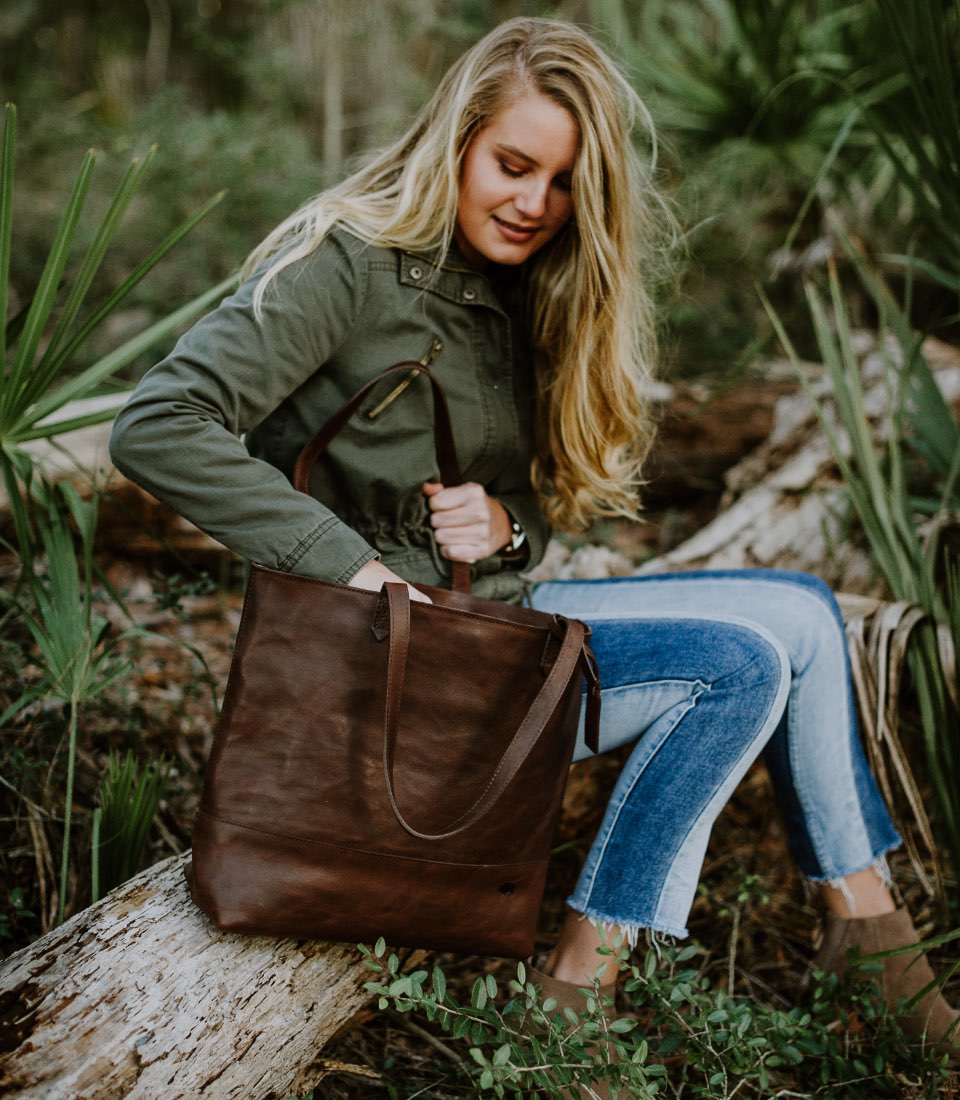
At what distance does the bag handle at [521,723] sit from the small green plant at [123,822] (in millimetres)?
585

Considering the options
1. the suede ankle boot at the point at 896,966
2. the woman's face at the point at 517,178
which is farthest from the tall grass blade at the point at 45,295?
the suede ankle boot at the point at 896,966

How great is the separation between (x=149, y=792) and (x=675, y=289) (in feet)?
5.03

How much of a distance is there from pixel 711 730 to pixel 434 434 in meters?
0.71

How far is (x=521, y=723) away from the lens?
1312 mm

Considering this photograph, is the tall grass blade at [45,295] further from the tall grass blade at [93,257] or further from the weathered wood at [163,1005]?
the weathered wood at [163,1005]

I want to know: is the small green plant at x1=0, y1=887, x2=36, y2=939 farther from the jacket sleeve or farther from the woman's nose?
the woman's nose

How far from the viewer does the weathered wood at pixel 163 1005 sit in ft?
3.61

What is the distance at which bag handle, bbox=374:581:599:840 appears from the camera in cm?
119

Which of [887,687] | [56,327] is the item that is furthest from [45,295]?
[887,687]

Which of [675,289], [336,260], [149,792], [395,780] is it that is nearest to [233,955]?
[395,780]

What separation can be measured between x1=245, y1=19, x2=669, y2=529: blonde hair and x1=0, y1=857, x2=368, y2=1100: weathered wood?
0.94 m

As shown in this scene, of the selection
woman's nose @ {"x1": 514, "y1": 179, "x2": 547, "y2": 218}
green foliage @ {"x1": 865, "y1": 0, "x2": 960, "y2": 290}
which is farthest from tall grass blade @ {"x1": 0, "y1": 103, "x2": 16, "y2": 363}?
green foliage @ {"x1": 865, "y1": 0, "x2": 960, "y2": 290}

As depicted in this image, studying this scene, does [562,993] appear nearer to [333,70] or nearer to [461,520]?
[461,520]

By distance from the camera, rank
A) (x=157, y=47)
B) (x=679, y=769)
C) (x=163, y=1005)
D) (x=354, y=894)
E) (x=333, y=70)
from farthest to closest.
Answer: (x=157, y=47)
(x=333, y=70)
(x=679, y=769)
(x=354, y=894)
(x=163, y=1005)
